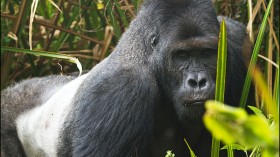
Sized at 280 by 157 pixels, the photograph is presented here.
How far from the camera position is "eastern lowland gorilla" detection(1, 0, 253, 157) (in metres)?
2.84

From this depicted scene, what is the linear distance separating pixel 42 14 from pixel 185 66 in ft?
7.97

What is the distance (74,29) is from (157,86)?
1.89m

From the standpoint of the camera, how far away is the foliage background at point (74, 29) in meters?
4.14

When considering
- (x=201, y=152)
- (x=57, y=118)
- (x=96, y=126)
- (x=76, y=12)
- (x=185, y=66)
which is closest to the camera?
(x=185, y=66)

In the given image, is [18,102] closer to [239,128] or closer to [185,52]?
[185,52]

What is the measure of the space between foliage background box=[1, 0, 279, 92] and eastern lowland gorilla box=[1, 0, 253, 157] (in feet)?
2.01

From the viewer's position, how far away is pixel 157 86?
3045 millimetres

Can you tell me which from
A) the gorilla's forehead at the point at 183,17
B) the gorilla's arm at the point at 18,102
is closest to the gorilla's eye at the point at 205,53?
the gorilla's forehead at the point at 183,17

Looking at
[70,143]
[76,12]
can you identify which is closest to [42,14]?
[76,12]

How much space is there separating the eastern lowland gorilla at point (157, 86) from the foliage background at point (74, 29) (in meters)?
0.61

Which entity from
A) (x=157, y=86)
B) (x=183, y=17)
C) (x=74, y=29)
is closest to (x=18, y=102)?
(x=74, y=29)

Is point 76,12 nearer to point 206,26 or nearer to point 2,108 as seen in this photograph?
point 2,108

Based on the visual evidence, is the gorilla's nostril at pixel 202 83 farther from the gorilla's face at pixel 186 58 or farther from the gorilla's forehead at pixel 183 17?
the gorilla's forehead at pixel 183 17

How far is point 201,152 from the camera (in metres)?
3.23
